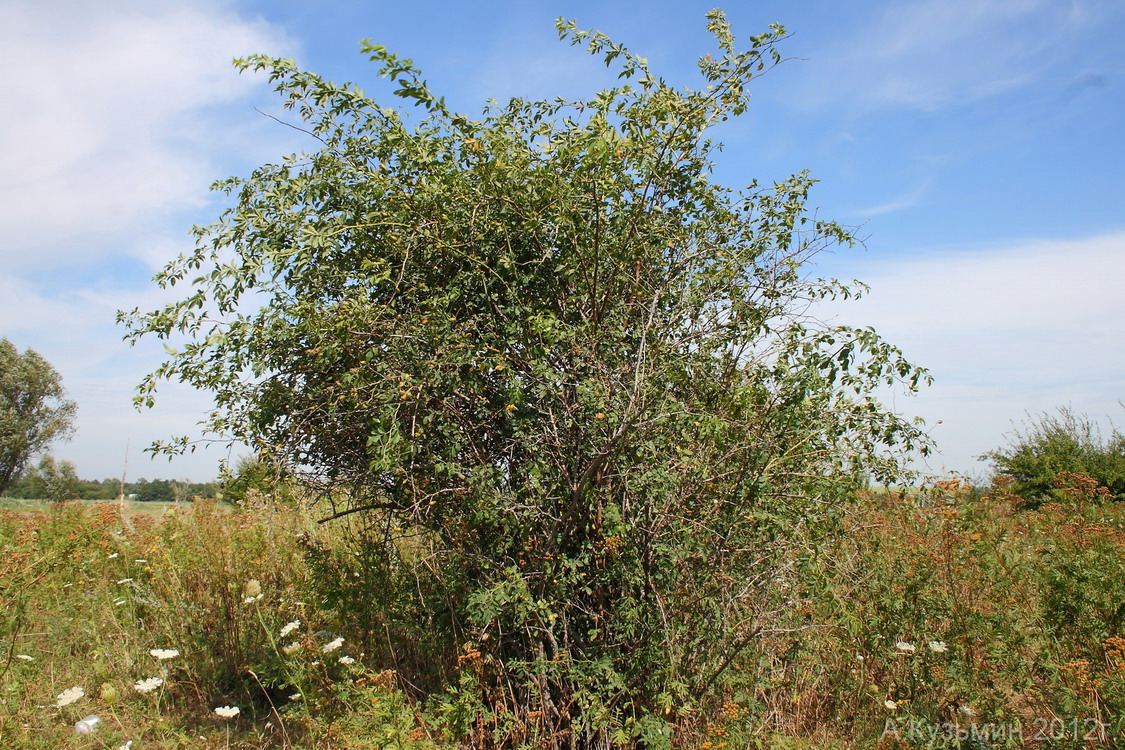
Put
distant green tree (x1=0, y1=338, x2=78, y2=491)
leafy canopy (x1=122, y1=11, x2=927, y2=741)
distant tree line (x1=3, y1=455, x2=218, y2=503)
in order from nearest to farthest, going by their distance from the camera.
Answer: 1. leafy canopy (x1=122, y1=11, x2=927, y2=741)
2. distant tree line (x1=3, y1=455, x2=218, y2=503)
3. distant green tree (x1=0, y1=338, x2=78, y2=491)

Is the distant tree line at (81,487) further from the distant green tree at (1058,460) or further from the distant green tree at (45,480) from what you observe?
the distant green tree at (1058,460)

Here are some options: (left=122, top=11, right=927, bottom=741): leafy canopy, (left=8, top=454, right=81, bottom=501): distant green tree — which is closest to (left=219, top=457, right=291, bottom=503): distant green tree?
(left=122, top=11, right=927, bottom=741): leafy canopy

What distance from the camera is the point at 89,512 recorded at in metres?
7.71

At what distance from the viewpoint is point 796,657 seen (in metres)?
3.89

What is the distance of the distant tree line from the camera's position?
724 centimetres

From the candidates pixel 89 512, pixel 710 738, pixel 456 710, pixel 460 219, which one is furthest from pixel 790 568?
pixel 89 512

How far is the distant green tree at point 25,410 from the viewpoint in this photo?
30828 millimetres

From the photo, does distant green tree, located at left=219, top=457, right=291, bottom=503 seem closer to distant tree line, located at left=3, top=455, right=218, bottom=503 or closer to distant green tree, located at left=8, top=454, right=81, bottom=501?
distant tree line, located at left=3, top=455, right=218, bottom=503

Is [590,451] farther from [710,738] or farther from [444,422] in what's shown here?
[710,738]

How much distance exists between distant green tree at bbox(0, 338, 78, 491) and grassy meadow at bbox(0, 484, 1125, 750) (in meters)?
32.3

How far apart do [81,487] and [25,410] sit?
34.1 feet

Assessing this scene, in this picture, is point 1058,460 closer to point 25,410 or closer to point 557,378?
point 557,378

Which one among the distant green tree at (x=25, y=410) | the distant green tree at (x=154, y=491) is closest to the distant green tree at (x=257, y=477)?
the distant green tree at (x=154, y=491)

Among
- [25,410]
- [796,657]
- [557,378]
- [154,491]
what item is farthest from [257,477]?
[25,410]
